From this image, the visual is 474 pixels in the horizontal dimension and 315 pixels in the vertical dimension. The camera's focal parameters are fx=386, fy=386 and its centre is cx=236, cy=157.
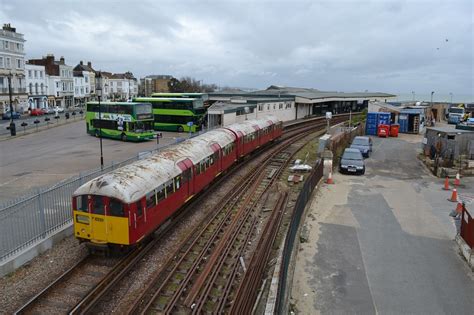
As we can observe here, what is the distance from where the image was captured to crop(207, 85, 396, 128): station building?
42125 millimetres

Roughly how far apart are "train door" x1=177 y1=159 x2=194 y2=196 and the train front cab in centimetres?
428

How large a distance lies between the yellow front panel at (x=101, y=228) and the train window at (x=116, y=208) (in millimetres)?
118

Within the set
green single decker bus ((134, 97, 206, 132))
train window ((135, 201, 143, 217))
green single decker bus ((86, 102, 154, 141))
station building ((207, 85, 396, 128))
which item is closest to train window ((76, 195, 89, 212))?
train window ((135, 201, 143, 217))

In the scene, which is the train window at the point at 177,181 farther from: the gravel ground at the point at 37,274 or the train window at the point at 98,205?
the gravel ground at the point at 37,274

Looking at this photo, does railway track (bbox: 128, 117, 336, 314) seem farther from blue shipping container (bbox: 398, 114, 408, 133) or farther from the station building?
blue shipping container (bbox: 398, 114, 408, 133)

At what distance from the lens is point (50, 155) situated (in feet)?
96.9

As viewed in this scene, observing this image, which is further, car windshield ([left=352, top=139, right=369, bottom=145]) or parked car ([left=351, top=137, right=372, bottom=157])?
car windshield ([left=352, top=139, right=369, bottom=145])

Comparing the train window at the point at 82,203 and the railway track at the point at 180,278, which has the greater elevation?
the train window at the point at 82,203

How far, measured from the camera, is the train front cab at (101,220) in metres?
11.3

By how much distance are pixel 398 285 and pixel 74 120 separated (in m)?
53.9

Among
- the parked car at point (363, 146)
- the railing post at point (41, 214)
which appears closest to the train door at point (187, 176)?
the railing post at point (41, 214)

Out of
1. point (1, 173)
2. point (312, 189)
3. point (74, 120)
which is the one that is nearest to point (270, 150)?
point (312, 189)

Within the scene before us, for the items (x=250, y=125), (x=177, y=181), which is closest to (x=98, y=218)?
(x=177, y=181)

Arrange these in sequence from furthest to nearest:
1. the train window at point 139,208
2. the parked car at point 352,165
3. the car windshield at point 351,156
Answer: the car windshield at point 351,156 < the parked car at point 352,165 < the train window at point 139,208
